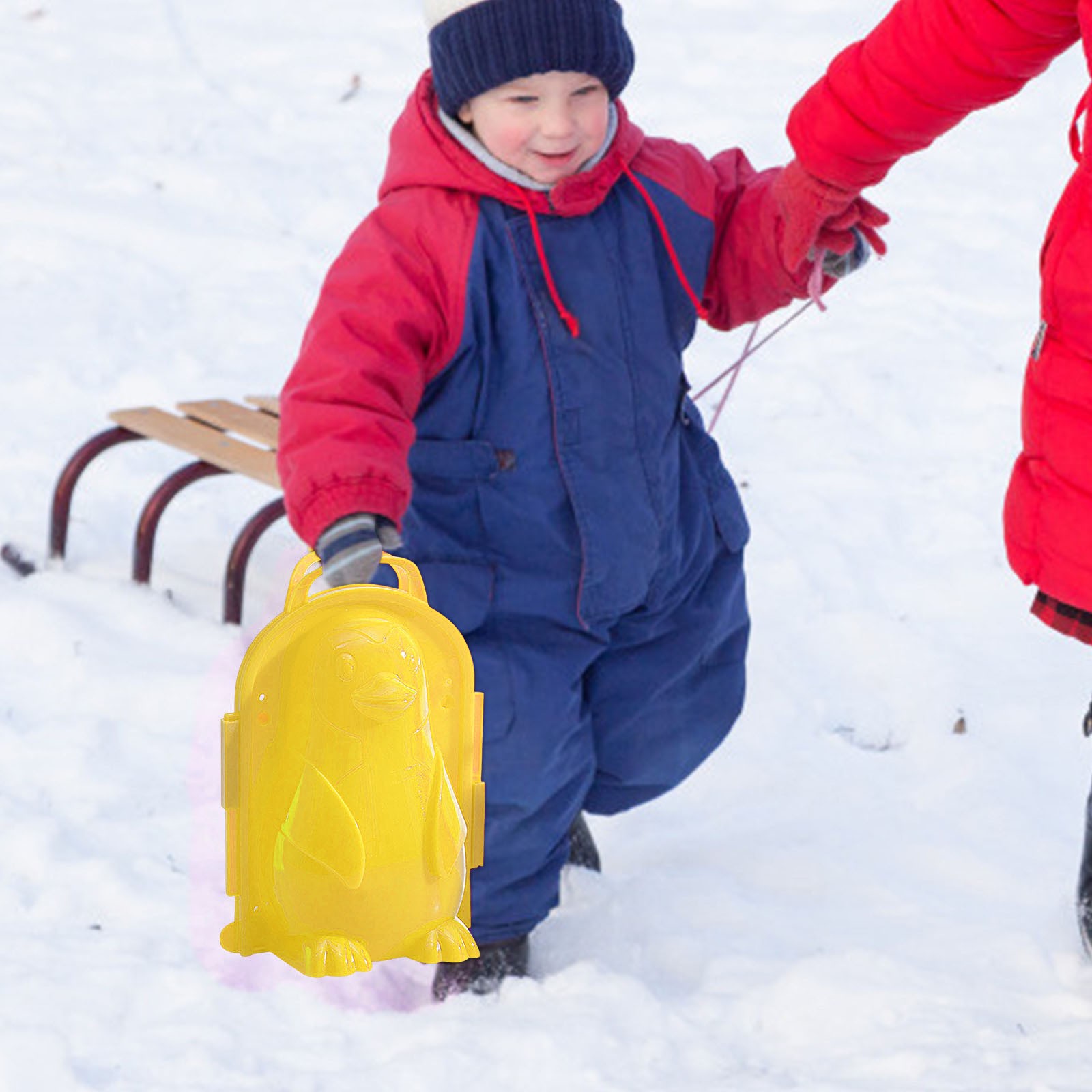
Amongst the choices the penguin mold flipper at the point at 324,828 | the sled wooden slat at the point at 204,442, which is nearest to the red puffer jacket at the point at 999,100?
the penguin mold flipper at the point at 324,828

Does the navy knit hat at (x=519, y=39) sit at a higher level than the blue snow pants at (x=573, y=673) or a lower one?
higher

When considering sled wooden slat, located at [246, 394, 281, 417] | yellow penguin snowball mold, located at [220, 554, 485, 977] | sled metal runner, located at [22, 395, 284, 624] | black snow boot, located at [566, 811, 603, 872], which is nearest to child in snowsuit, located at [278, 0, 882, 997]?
black snow boot, located at [566, 811, 603, 872]

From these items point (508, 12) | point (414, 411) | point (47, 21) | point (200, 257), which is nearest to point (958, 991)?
point (414, 411)

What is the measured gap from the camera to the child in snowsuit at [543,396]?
2666 mm

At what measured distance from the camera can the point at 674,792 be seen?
390 cm

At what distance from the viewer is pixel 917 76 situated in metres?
2.62

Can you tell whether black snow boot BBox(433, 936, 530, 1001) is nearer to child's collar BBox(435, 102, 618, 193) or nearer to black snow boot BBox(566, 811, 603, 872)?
black snow boot BBox(566, 811, 603, 872)

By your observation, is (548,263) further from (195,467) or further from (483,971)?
(195,467)

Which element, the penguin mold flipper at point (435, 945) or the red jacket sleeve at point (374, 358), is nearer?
the penguin mold flipper at point (435, 945)

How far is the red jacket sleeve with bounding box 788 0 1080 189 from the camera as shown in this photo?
2.56m

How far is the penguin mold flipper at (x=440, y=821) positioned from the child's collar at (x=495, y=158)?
1.02 meters

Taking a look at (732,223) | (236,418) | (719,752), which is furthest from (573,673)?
(236,418)

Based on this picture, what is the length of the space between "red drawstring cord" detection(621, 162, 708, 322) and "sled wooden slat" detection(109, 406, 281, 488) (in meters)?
1.55

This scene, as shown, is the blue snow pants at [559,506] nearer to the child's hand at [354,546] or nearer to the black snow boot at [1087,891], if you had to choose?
the child's hand at [354,546]
